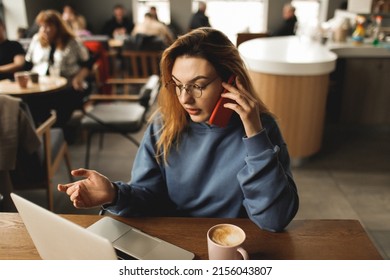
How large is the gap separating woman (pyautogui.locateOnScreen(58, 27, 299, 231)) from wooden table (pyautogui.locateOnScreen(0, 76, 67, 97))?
1971 mm

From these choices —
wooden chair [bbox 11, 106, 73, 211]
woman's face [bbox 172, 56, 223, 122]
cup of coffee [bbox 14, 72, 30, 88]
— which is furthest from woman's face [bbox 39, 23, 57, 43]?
woman's face [bbox 172, 56, 223, 122]

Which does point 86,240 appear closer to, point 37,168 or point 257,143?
point 257,143

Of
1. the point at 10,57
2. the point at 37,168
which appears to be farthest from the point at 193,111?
the point at 10,57

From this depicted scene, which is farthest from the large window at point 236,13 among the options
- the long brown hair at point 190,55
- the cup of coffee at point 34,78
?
the long brown hair at point 190,55

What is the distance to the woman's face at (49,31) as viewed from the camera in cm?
360

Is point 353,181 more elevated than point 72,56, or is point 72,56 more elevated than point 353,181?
point 72,56

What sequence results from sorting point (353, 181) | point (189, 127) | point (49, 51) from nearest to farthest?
point (189, 127) → point (353, 181) → point (49, 51)

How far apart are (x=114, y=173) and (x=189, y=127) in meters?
1.99

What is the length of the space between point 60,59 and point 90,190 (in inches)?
120

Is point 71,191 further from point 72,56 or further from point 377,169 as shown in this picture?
point 72,56

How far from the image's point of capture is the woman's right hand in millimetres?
969

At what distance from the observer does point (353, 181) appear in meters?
2.95

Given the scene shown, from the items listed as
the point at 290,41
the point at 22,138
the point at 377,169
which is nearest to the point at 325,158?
the point at 377,169

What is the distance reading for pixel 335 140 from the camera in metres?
3.77
